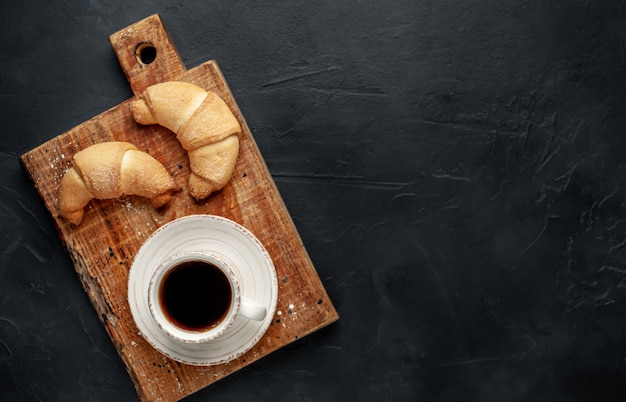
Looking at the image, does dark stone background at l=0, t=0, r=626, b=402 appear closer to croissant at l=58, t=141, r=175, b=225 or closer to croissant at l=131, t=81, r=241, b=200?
croissant at l=131, t=81, r=241, b=200

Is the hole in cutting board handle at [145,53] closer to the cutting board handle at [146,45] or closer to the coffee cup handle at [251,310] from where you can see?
the cutting board handle at [146,45]

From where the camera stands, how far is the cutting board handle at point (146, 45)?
1.73m

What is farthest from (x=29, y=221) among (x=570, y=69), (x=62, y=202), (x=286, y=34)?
(x=570, y=69)

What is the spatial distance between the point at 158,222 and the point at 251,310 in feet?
1.25

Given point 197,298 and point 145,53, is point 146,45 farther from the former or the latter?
point 197,298

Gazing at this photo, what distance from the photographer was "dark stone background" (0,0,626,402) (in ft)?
5.96

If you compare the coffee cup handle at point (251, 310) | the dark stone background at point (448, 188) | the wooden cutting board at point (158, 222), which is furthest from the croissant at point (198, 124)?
the coffee cup handle at point (251, 310)

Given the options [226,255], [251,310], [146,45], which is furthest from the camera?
[146,45]

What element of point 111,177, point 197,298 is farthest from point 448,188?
point 111,177

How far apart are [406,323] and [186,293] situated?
620mm

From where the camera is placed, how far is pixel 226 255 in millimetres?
1628

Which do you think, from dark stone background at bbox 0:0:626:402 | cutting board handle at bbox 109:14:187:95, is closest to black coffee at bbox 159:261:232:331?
dark stone background at bbox 0:0:626:402

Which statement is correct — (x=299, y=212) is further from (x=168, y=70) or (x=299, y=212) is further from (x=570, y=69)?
(x=570, y=69)

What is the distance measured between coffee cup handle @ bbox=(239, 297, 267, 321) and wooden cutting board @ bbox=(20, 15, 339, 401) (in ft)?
0.59
